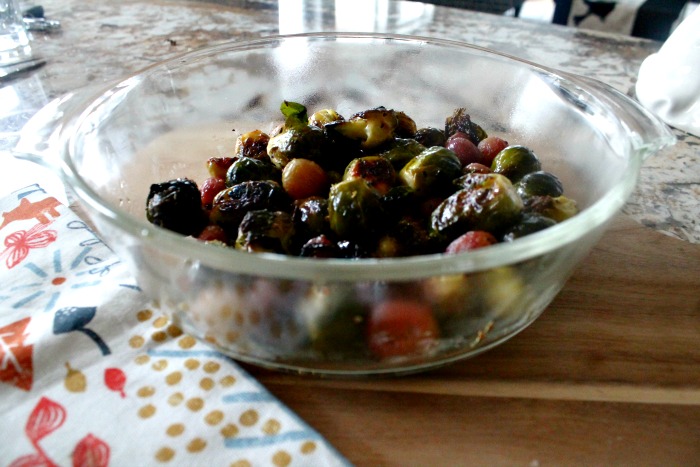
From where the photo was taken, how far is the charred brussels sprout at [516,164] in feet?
3.64

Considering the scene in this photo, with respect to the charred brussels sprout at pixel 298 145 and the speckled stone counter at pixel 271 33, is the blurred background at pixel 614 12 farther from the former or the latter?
the charred brussels sprout at pixel 298 145

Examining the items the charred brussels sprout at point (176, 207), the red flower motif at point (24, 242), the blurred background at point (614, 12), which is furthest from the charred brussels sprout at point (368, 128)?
the blurred background at point (614, 12)

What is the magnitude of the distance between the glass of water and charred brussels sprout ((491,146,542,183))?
A: 184cm

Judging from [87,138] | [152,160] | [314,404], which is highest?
[87,138]

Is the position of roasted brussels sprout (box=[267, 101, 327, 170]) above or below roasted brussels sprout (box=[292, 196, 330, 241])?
above

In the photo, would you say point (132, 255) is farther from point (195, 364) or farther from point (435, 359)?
point (435, 359)

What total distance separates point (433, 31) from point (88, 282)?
75.4 inches

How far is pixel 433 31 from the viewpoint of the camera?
245cm

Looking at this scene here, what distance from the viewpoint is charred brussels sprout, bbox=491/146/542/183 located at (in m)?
1.11

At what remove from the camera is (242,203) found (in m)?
1.01

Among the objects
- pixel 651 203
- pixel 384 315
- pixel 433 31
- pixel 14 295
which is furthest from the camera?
pixel 433 31

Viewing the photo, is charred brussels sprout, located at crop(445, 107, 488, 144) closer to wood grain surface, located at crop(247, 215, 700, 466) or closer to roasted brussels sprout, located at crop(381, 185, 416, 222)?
roasted brussels sprout, located at crop(381, 185, 416, 222)

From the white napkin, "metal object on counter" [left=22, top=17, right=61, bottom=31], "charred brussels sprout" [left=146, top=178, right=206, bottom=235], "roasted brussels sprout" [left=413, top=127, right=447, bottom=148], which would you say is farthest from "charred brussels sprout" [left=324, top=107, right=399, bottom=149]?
"metal object on counter" [left=22, top=17, right=61, bottom=31]

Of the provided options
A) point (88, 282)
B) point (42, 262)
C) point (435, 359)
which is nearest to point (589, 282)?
point (435, 359)
